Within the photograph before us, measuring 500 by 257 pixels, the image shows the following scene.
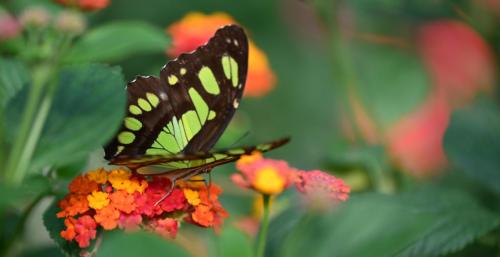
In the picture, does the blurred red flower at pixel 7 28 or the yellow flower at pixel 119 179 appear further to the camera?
the blurred red flower at pixel 7 28

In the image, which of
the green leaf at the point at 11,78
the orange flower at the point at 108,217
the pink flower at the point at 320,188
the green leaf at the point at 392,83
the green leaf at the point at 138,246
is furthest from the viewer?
the green leaf at the point at 392,83

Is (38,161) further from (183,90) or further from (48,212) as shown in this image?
(183,90)

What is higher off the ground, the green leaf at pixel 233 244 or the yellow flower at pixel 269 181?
the yellow flower at pixel 269 181

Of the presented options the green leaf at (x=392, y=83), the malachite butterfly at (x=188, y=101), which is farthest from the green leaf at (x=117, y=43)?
the green leaf at (x=392, y=83)

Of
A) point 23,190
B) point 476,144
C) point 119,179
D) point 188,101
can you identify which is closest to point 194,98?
point 188,101

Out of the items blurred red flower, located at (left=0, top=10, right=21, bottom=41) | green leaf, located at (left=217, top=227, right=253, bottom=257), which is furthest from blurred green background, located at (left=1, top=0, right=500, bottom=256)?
blurred red flower, located at (left=0, top=10, right=21, bottom=41)

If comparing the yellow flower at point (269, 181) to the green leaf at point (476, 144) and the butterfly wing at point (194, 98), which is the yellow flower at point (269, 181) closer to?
the butterfly wing at point (194, 98)
